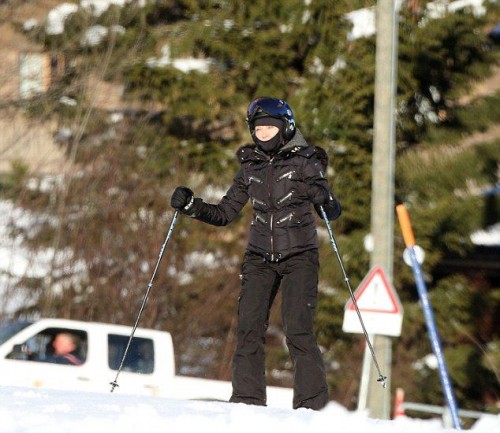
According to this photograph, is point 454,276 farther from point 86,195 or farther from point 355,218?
point 86,195

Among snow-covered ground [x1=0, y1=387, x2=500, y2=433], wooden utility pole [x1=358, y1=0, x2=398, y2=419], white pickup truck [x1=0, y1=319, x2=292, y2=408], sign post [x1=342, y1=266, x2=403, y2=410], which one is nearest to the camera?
snow-covered ground [x1=0, y1=387, x2=500, y2=433]

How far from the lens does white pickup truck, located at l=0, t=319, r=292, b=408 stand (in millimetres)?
14688

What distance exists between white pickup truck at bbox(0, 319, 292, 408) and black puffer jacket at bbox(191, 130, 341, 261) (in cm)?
613

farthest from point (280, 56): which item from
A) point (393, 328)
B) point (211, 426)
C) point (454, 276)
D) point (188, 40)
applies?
point (211, 426)

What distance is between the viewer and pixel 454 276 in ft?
95.0

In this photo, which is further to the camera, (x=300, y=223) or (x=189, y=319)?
(x=189, y=319)

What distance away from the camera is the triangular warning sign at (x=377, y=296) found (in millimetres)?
16484

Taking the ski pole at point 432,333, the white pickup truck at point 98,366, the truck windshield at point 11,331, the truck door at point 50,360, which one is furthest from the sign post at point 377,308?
the truck windshield at point 11,331

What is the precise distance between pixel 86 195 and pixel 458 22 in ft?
28.3

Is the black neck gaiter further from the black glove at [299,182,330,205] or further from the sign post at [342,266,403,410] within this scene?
the sign post at [342,266,403,410]

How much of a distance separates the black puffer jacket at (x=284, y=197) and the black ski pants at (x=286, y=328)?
95 mm

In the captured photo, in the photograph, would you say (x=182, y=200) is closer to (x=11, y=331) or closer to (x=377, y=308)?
(x=11, y=331)

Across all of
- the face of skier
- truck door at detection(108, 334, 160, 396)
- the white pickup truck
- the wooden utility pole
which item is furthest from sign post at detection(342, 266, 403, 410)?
the face of skier

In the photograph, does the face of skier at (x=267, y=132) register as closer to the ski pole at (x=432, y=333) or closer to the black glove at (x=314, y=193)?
the black glove at (x=314, y=193)
